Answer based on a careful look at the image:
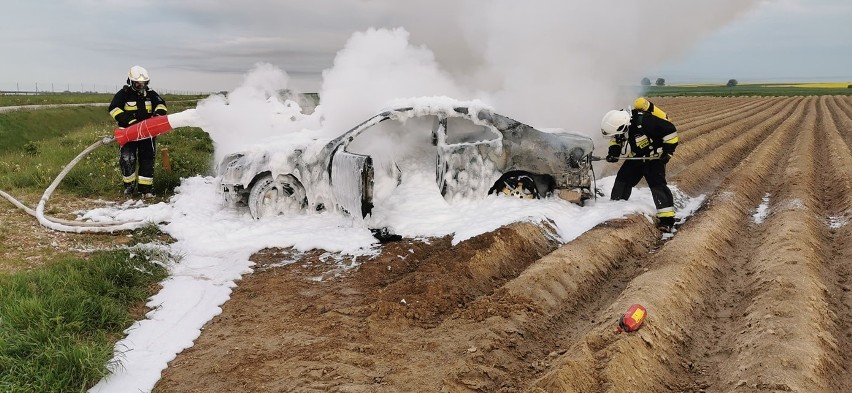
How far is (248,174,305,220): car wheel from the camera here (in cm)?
772

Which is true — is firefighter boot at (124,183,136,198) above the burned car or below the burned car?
below

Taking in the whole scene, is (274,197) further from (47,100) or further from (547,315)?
(47,100)

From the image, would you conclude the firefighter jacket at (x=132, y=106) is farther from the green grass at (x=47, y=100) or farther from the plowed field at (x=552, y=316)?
the green grass at (x=47, y=100)

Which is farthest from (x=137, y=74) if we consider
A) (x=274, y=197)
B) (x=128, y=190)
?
(x=274, y=197)

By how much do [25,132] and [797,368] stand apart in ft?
85.0

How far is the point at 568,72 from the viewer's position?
12.8 m

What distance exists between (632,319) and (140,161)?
7852 millimetres

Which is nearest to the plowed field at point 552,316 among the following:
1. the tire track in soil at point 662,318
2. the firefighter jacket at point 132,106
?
the tire track in soil at point 662,318

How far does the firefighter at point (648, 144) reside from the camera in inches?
306

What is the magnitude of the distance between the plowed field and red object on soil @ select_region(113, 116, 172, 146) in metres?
3.60

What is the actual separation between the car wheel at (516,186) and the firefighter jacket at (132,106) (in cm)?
546

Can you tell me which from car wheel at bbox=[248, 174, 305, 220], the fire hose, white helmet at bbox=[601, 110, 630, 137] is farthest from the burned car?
the fire hose

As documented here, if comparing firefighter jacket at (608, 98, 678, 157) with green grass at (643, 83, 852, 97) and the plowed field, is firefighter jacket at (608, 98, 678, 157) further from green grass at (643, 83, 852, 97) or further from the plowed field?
green grass at (643, 83, 852, 97)

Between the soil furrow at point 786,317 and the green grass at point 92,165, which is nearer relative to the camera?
the soil furrow at point 786,317
